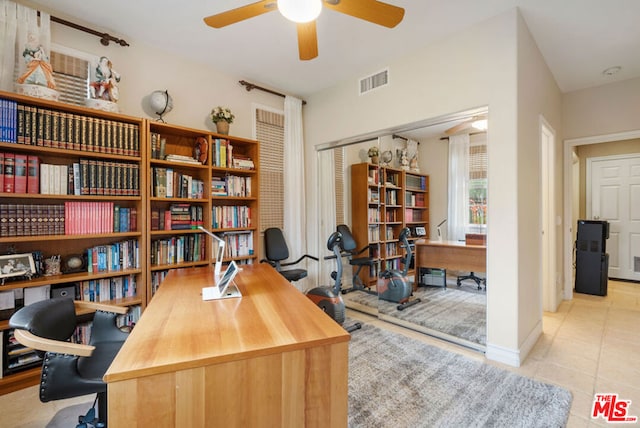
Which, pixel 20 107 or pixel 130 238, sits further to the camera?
pixel 130 238

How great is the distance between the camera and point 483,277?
2.77 metres

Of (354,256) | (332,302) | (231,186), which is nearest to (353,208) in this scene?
(354,256)

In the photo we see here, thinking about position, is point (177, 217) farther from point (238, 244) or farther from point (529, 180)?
point (529, 180)

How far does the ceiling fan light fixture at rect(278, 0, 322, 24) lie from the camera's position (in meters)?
1.49

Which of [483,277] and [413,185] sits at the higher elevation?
[413,185]

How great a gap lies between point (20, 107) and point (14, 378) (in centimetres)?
186

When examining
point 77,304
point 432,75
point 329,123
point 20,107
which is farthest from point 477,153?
point 20,107

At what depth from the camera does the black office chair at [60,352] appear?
112 centimetres

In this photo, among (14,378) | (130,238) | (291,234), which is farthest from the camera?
(291,234)

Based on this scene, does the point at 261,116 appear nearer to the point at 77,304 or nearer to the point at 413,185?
the point at 413,185

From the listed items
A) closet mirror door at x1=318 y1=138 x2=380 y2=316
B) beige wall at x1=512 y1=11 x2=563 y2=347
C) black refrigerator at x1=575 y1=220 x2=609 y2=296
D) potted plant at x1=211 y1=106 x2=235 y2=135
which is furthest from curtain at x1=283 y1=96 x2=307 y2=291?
black refrigerator at x1=575 y1=220 x2=609 y2=296

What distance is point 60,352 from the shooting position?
110cm

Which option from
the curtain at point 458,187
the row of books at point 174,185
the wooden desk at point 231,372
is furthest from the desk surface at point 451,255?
the row of books at point 174,185

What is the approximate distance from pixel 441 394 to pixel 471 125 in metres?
2.25
